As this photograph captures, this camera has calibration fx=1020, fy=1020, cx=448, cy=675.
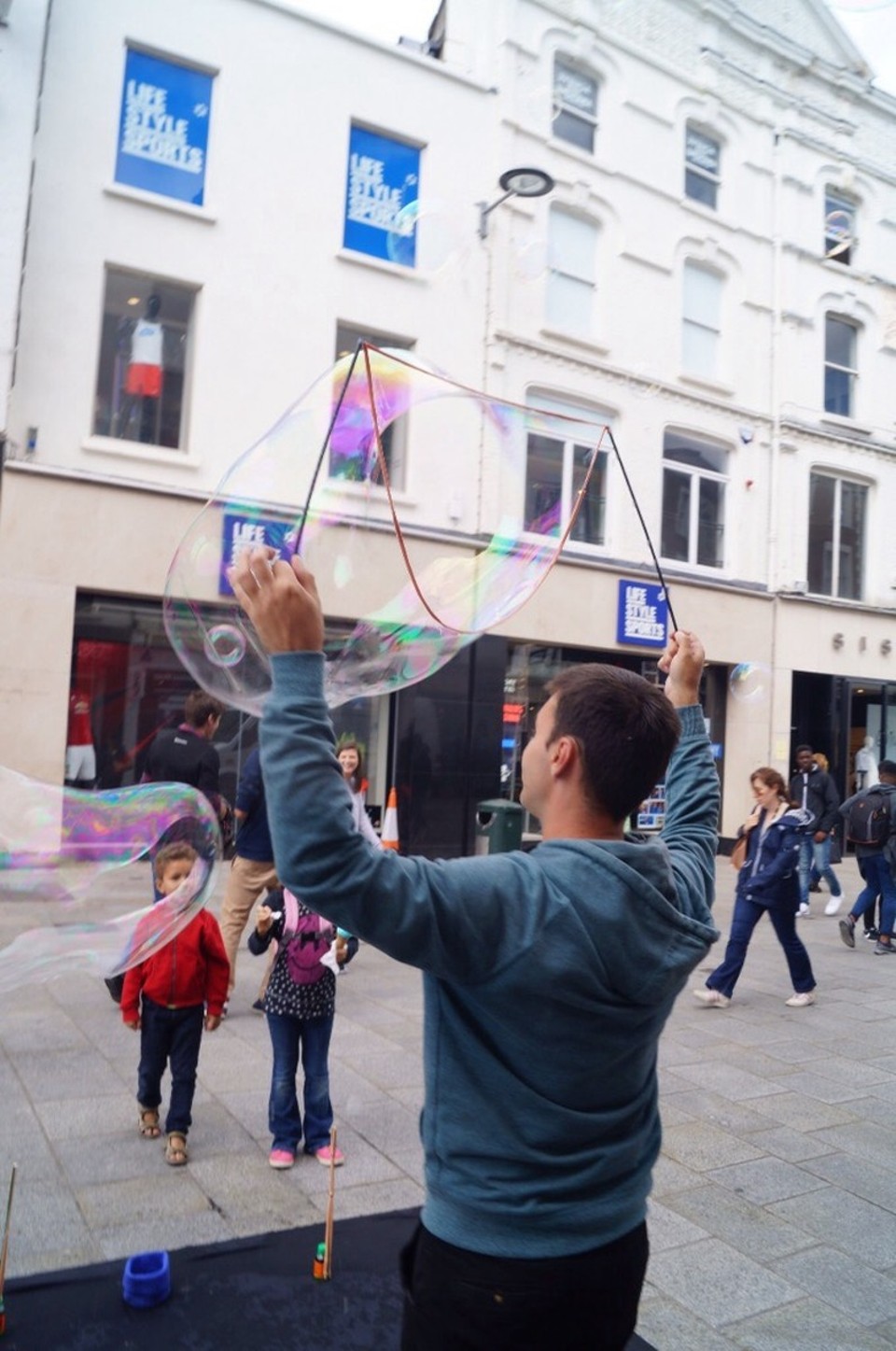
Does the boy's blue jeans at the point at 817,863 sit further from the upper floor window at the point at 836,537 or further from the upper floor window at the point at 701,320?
the upper floor window at the point at 701,320

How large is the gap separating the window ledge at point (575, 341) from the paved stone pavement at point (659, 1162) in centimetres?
1016

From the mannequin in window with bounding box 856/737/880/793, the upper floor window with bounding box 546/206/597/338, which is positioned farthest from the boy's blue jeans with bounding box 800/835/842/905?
the upper floor window with bounding box 546/206/597/338

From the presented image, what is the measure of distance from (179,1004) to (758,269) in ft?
54.1

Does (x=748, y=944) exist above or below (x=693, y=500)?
below

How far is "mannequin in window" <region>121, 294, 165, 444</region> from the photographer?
11539 millimetres

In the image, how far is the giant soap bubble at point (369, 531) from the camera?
3.08 metres

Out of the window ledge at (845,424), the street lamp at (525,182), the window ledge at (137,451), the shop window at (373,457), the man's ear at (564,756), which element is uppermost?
the street lamp at (525,182)

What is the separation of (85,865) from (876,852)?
8.52m

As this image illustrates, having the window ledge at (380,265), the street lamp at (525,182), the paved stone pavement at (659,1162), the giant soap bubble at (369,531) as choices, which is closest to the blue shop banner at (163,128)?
the window ledge at (380,265)

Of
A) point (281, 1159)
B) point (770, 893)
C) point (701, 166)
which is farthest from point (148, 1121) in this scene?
point (701, 166)

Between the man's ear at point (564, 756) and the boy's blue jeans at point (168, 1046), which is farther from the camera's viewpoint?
the boy's blue jeans at point (168, 1046)

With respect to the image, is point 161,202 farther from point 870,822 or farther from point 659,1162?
point 659,1162

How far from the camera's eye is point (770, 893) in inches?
281

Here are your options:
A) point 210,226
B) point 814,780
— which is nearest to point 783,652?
point 814,780
